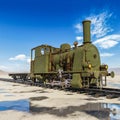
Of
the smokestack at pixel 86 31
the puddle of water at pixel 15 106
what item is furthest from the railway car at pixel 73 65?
the puddle of water at pixel 15 106

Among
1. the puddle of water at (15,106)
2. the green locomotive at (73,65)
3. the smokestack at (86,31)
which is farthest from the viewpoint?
the smokestack at (86,31)

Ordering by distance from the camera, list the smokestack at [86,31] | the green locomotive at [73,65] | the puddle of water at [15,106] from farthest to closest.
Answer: the smokestack at [86,31], the green locomotive at [73,65], the puddle of water at [15,106]

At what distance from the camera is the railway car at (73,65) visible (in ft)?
43.7

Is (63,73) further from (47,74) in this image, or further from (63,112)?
(63,112)

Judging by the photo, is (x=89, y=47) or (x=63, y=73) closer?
(x=89, y=47)

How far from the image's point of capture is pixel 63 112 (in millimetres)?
7383

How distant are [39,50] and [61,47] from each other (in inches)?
112

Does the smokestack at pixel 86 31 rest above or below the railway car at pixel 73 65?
above

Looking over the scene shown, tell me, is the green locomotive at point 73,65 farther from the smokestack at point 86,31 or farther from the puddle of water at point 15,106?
the puddle of water at point 15,106

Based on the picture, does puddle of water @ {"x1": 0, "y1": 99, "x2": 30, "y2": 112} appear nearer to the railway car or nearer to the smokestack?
the railway car

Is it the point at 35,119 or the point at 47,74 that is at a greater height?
the point at 47,74

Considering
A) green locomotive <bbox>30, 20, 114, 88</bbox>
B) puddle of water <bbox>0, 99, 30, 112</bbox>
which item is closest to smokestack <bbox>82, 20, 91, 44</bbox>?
green locomotive <bbox>30, 20, 114, 88</bbox>

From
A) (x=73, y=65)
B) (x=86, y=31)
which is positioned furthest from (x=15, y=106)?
(x=86, y=31)

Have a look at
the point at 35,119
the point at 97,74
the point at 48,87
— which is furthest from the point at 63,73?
the point at 35,119
